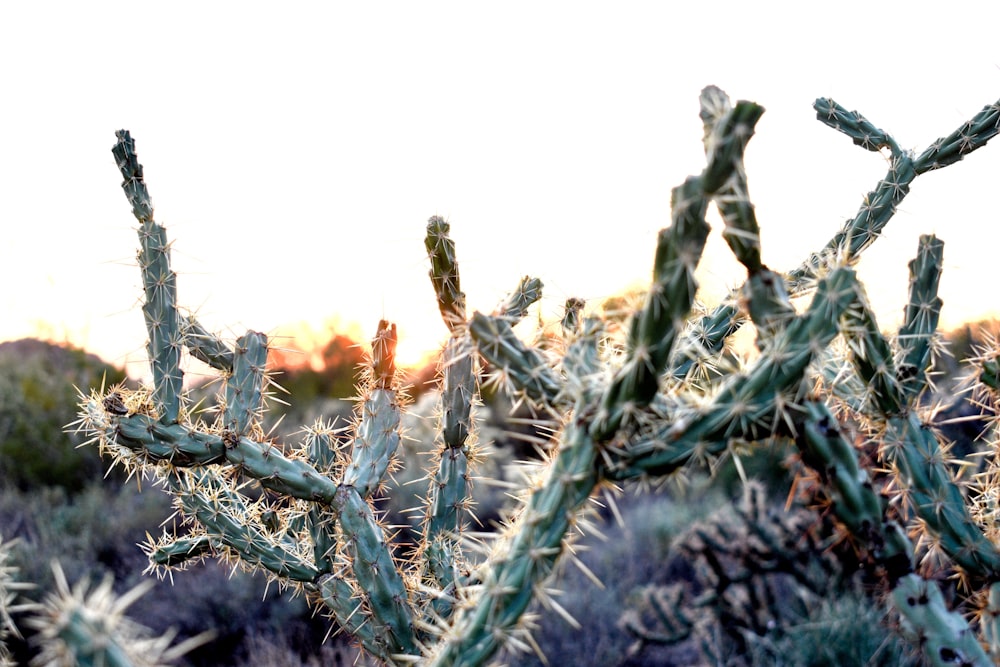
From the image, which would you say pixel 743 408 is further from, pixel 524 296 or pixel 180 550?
pixel 180 550

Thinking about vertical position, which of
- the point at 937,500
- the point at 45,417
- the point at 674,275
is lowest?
the point at 45,417

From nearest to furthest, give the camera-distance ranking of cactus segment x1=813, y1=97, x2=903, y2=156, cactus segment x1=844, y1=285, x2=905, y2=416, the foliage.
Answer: cactus segment x1=844, y1=285, x2=905, y2=416 → cactus segment x1=813, y1=97, x2=903, y2=156 → the foliage

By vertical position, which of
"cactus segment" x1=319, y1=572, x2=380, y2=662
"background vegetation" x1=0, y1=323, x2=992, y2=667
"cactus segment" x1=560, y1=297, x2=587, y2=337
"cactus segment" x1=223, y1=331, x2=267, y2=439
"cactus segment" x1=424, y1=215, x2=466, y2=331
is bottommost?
"background vegetation" x1=0, y1=323, x2=992, y2=667

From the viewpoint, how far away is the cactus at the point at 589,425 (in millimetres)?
1453

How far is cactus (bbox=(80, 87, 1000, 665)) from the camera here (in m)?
1.45

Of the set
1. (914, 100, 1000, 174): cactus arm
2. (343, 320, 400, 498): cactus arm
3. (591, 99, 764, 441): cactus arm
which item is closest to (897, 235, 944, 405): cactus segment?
(591, 99, 764, 441): cactus arm

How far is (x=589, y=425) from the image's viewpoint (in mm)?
1502

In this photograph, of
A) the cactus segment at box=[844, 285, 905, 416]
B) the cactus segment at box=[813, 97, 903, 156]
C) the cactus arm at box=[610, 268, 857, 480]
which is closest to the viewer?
the cactus arm at box=[610, 268, 857, 480]

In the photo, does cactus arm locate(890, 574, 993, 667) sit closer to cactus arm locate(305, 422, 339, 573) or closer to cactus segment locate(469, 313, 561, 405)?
cactus segment locate(469, 313, 561, 405)

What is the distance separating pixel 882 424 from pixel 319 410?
12007 mm

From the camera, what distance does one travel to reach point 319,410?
13.2 m

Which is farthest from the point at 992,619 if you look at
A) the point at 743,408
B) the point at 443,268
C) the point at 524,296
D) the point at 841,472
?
the point at 443,268

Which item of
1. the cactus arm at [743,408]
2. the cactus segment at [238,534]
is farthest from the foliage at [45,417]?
the cactus arm at [743,408]

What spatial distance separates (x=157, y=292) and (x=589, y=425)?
59.8 inches
